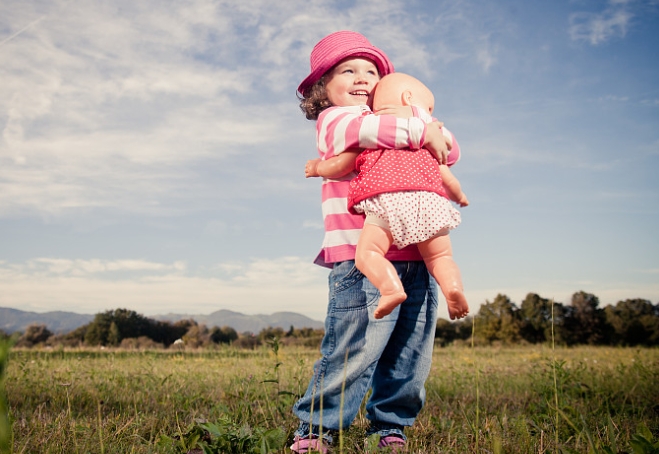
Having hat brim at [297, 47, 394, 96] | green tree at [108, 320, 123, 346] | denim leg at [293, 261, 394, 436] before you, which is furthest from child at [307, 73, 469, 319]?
green tree at [108, 320, 123, 346]

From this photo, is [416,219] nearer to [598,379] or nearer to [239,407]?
[239,407]

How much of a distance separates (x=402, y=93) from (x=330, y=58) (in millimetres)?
470

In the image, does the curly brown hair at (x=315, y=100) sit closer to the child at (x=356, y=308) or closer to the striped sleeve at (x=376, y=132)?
the child at (x=356, y=308)

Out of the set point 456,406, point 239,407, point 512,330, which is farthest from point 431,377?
point 512,330

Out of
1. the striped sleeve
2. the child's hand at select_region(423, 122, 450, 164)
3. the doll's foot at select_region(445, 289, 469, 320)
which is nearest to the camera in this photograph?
the doll's foot at select_region(445, 289, 469, 320)

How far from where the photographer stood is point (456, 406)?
14.2 ft

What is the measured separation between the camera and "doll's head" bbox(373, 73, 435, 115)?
9.59 feet

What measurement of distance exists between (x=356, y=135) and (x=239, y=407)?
2106mm

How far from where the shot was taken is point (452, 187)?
3.00m

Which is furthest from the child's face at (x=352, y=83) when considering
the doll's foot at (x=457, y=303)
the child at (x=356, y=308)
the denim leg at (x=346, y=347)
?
the doll's foot at (x=457, y=303)

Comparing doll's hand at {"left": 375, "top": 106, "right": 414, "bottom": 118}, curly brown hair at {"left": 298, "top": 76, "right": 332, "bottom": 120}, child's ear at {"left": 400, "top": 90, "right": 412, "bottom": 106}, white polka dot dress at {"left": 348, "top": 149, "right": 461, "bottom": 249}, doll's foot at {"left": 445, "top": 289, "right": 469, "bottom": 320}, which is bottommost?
doll's foot at {"left": 445, "top": 289, "right": 469, "bottom": 320}

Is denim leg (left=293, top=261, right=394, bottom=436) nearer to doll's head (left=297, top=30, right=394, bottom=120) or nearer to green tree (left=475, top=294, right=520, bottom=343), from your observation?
doll's head (left=297, top=30, right=394, bottom=120)

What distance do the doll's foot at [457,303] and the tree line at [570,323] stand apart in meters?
11.8

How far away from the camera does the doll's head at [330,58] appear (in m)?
3.10
